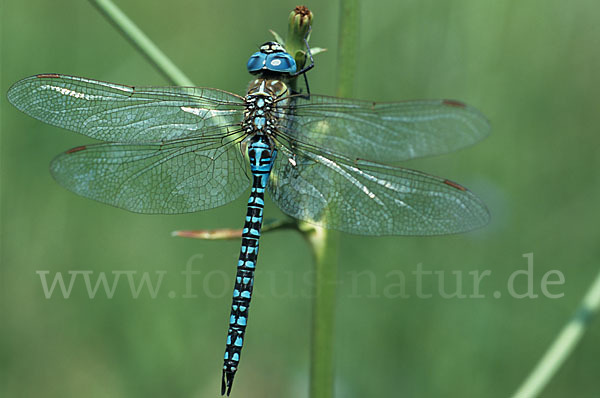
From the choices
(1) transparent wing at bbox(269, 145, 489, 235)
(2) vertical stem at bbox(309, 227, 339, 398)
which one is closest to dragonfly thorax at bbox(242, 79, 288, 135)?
(1) transparent wing at bbox(269, 145, 489, 235)

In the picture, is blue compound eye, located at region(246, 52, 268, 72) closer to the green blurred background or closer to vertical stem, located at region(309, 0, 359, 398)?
vertical stem, located at region(309, 0, 359, 398)

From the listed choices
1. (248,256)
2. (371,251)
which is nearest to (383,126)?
(248,256)

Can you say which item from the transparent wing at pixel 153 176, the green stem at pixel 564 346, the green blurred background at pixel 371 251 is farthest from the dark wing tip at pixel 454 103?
the green blurred background at pixel 371 251

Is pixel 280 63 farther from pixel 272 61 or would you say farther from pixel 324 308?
pixel 324 308

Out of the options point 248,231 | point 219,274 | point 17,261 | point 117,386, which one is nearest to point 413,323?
point 219,274

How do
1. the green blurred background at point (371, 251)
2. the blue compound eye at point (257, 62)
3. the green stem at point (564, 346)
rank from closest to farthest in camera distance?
the green stem at point (564, 346)
the blue compound eye at point (257, 62)
the green blurred background at point (371, 251)

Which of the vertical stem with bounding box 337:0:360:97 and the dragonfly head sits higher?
the dragonfly head

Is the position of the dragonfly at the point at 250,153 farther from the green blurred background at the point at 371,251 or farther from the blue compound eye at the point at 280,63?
the green blurred background at the point at 371,251
